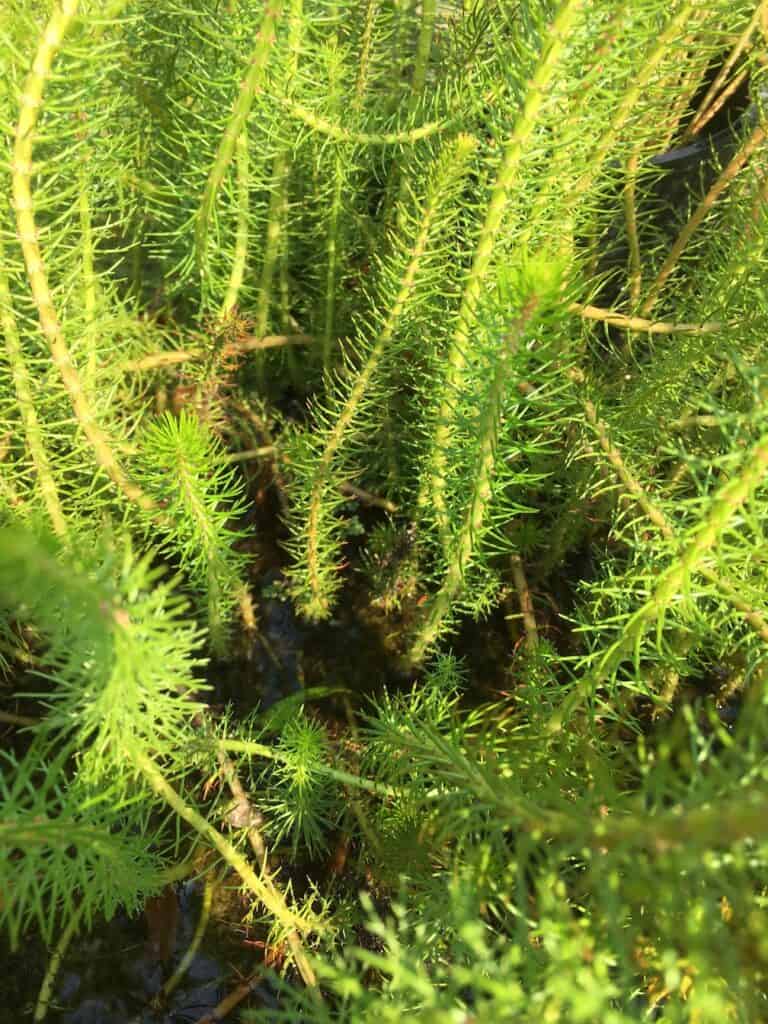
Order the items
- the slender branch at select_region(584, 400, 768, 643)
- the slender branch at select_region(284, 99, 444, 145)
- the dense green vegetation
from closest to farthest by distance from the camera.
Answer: the dense green vegetation
the slender branch at select_region(584, 400, 768, 643)
the slender branch at select_region(284, 99, 444, 145)

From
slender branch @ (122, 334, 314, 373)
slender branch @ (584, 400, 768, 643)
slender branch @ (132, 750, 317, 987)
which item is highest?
slender branch @ (584, 400, 768, 643)

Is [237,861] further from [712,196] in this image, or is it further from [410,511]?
[712,196]

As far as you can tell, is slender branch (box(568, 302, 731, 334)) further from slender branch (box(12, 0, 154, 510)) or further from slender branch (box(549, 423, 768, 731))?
slender branch (box(12, 0, 154, 510))

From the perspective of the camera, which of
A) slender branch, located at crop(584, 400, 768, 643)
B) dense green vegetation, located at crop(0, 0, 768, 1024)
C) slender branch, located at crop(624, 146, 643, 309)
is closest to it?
dense green vegetation, located at crop(0, 0, 768, 1024)

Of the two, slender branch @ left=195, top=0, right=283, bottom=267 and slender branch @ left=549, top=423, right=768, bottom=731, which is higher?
slender branch @ left=195, top=0, right=283, bottom=267

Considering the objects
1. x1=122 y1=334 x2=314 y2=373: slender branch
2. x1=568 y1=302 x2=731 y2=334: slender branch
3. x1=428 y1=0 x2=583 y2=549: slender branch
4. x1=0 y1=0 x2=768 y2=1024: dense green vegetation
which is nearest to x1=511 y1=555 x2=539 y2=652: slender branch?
x1=0 y1=0 x2=768 y2=1024: dense green vegetation

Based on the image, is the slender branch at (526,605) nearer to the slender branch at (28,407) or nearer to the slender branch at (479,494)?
the slender branch at (479,494)

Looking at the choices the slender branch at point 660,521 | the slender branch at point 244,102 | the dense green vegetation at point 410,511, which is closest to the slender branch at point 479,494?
the dense green vegetation at point 410,511

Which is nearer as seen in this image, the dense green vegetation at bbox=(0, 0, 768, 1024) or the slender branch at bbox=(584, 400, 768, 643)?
the dense green vegetation at bbox=(0, 0, 768, 1024)

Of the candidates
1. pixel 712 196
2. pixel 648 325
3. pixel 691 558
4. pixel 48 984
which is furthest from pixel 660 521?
pixel 48 984
